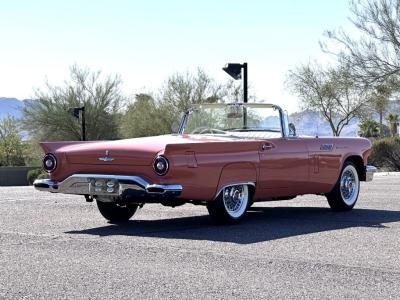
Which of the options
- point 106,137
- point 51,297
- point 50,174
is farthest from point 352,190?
point 106,137

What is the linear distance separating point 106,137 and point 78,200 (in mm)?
39734

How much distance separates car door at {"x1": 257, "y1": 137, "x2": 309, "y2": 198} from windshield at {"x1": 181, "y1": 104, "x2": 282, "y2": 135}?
Answer: 569mm

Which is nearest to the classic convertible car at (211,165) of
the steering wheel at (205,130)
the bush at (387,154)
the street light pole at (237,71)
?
the steering wheel at (205,130)

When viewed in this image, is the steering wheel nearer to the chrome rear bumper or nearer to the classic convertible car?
the classic convertible car

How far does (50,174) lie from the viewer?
28.7ft

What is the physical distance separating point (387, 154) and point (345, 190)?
18719 mm

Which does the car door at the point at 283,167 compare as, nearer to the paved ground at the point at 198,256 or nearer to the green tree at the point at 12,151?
the paved ground at the point at 198,256

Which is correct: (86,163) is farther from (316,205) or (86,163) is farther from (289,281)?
(316,205)

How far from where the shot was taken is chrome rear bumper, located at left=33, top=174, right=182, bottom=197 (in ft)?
25.9

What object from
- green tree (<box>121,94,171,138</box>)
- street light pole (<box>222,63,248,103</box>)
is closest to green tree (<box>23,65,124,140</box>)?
green tree (<box>121,94,171,138</box>)

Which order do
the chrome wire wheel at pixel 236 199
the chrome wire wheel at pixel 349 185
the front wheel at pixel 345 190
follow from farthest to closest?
1. the chrome wire wheel at pixel 349 185
2. the front wheel at pixel 345 190
3. the chrome wire wheel at pixel 236 199

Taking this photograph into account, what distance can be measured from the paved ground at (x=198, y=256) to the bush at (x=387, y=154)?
19.0m

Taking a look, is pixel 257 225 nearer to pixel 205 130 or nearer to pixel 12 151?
pixel 205 130

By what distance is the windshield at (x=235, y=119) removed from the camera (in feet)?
32.8
